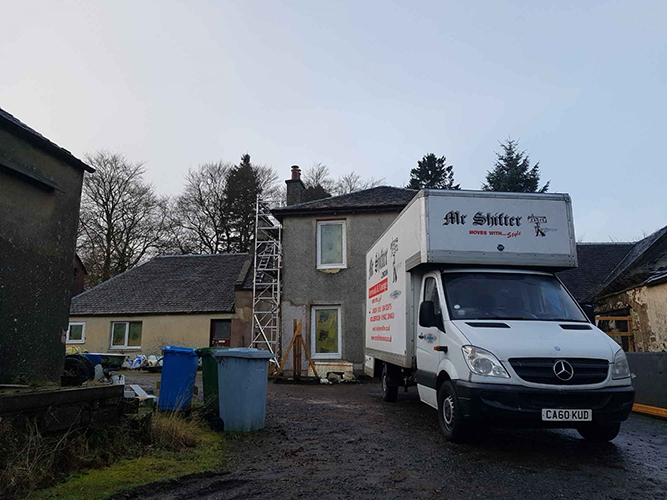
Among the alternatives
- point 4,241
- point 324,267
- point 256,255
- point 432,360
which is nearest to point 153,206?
point 256,255

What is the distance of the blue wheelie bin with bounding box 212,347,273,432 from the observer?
679 cm

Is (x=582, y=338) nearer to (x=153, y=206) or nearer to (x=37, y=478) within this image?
(x=37, y=478)

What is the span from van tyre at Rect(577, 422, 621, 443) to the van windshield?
1.30 metres

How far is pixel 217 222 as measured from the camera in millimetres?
36219

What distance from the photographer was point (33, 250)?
736 centimetres

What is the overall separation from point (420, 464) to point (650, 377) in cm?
631

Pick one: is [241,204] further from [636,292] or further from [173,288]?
[636,292]

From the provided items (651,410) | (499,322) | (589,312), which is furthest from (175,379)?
(651,410)

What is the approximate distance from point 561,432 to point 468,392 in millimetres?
2640

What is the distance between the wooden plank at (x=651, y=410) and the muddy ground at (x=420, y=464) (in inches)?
31.6

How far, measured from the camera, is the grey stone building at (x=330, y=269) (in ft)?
58.3

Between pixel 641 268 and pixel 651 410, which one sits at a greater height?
pixel 641 268

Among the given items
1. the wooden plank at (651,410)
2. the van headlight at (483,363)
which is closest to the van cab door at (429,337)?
the van headlight at (483,363)

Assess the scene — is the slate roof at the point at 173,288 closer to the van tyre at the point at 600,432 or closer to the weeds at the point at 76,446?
the weeds at the point at 76,446
